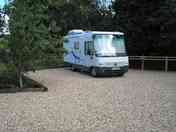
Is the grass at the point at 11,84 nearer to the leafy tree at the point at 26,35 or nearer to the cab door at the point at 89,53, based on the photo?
the leafy tree at the point at 26,35

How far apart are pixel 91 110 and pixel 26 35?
508cm

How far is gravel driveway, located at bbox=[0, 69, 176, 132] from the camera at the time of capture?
7.04 m

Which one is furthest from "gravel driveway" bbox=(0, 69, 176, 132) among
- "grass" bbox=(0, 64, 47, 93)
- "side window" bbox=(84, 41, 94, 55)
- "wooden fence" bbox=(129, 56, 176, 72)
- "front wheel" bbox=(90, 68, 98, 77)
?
"wooden fence" bbox=(129, 56, 176, 72)

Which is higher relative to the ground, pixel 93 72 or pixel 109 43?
pixel 109 43

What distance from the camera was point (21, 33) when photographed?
1235 centimetres

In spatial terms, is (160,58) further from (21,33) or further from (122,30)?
(21,33)

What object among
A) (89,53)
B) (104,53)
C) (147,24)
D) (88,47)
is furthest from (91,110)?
(147,24)

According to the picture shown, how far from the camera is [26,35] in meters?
12.5

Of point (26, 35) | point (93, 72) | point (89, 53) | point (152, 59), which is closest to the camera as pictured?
point (26, 35)

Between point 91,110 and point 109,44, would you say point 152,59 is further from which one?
point 91,110

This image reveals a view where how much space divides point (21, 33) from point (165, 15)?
11.7 meters

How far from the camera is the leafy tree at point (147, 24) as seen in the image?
21141mm

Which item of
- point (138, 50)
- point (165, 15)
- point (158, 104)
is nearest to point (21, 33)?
point (158, 104)

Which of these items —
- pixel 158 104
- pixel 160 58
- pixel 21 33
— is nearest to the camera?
pixel 158 104
